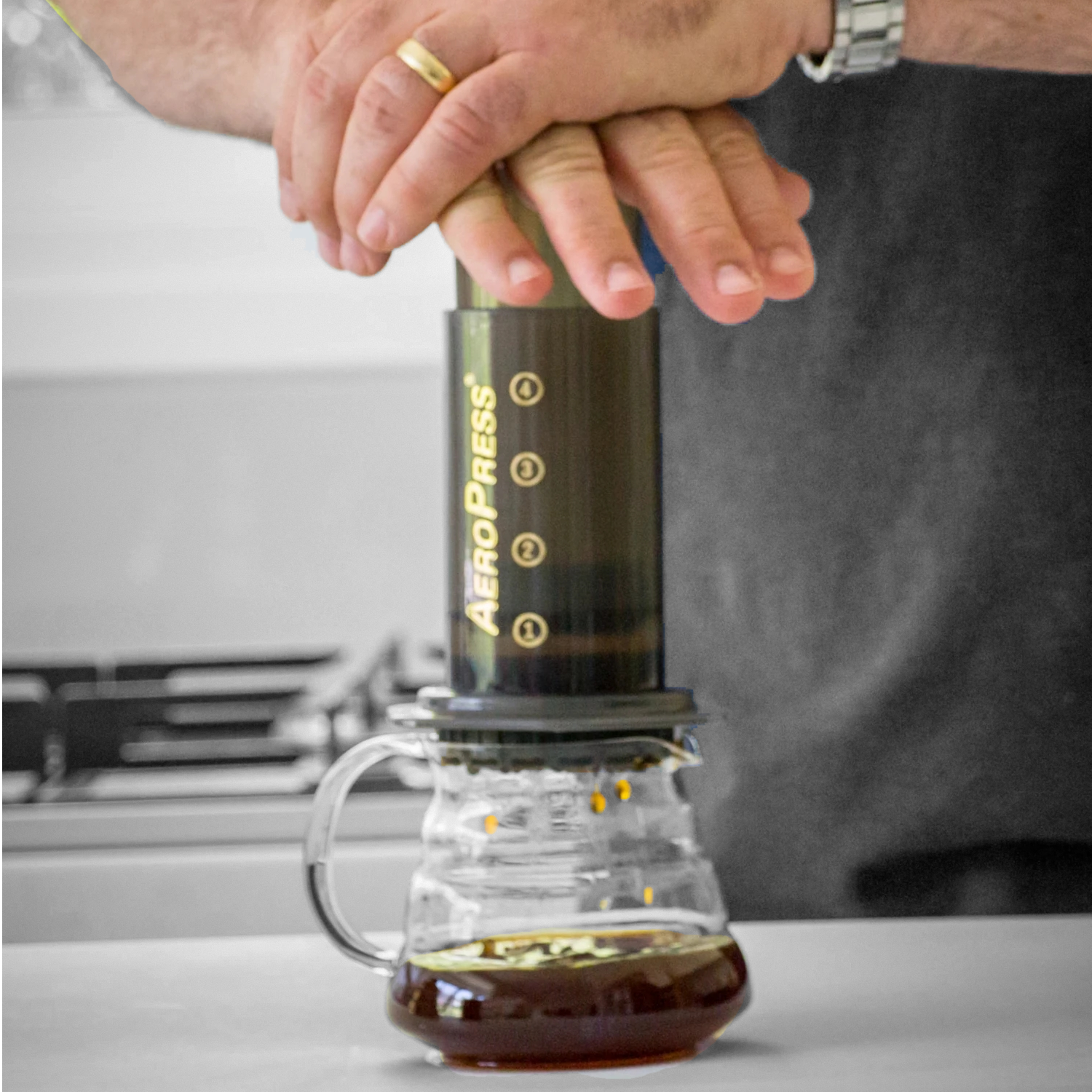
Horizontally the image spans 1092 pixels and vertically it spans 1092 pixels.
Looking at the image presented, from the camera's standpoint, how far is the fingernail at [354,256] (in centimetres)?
62

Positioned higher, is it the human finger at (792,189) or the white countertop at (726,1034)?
the human finger at (792,189)

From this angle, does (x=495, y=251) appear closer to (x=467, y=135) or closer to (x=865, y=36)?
(x=467, y=135)

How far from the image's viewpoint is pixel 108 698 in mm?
1913

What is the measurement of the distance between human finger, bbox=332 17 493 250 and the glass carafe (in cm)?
22

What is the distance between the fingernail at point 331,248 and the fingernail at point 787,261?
0.65ft

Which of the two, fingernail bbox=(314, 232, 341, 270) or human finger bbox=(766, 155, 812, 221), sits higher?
human finger bbox=(766, 155, 812, 221)

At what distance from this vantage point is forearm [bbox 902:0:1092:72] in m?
0.63

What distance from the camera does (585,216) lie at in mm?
503

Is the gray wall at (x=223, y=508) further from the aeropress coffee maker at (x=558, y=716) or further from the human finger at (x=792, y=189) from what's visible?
the aeropress coffee maker at (x=558, y=716)

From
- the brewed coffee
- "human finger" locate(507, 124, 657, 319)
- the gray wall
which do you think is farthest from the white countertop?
the gray wall

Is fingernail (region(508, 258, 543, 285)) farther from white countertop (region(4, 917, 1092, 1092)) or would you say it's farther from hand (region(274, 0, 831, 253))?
white countertop (region(4, 917, 1092, 1092))

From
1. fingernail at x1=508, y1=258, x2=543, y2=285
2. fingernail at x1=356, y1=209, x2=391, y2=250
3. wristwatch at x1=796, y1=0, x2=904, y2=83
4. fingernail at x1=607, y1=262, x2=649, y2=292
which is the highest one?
wristwatch at x1=796, y1=0, x2=904, y2=83

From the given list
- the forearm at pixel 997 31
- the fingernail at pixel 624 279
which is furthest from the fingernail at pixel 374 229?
the forearm at pixel 997 31

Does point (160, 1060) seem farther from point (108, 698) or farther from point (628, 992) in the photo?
point (108, 698)
